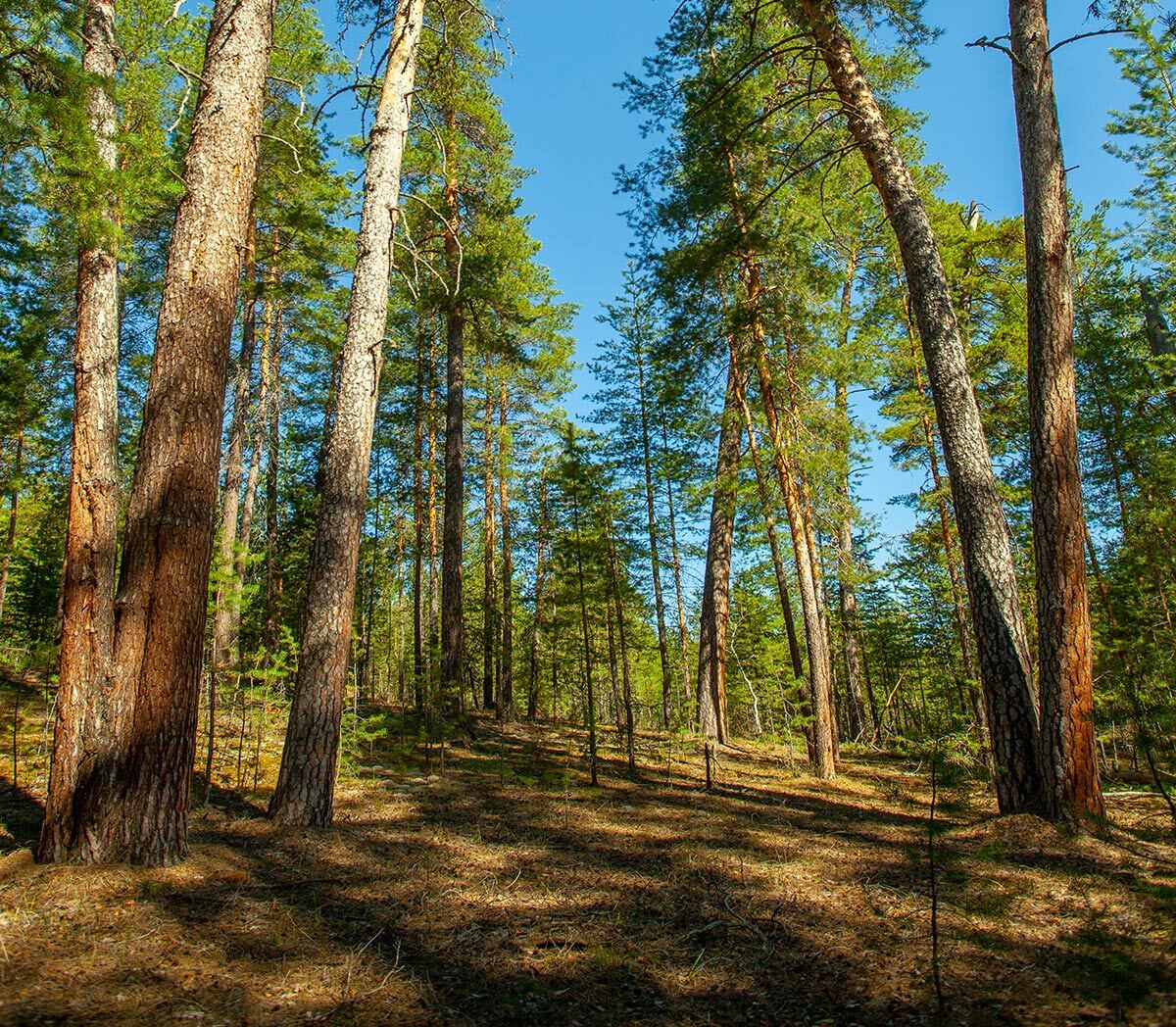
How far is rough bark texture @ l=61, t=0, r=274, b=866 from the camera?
4.03 metres

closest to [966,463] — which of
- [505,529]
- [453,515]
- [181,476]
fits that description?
[181,476]

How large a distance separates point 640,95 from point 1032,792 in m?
10.2

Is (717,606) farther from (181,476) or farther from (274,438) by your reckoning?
(274,438)

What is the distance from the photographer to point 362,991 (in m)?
2.88

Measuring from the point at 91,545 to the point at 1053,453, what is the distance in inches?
318

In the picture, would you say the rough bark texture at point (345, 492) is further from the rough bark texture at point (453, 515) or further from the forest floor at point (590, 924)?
the rough bark texture at point (453, 515)

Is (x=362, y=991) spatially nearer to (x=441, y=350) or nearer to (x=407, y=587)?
(x=441, y=350)

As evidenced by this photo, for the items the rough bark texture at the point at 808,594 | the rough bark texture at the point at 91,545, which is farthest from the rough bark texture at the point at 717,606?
the rough bark texture at the point at 91,545

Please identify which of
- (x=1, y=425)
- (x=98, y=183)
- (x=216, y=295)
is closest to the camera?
(x=216, y=295)

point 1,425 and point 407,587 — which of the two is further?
point 407,587

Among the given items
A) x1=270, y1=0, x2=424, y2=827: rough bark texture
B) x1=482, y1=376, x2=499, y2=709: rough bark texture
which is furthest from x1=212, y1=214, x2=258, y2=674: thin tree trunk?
x1=482, y1=376, x2=499, y2=709: rough bark texture

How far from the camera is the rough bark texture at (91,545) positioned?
3982 millimetres

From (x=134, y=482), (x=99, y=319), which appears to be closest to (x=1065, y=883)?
(x=134, y=482)

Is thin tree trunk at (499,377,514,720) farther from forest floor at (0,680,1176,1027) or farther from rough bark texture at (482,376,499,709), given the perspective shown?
forest floor at (0,680,1176,1027)
